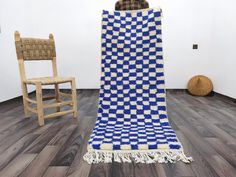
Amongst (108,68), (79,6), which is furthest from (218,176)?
(79,6)

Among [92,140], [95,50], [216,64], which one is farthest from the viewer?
[95,50]

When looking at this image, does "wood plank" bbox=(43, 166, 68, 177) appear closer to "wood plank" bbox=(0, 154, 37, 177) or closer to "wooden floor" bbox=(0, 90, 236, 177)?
"wooden floor" bbox=(0, 90, 236, 177)

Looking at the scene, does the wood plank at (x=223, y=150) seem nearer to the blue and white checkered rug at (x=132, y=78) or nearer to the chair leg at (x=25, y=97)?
the blue and white checkered rug at (x=132, y=78)

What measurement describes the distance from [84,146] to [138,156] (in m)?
0.39

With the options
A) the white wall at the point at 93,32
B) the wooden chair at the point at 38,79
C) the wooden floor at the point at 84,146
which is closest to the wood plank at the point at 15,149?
the wooden floor at the point at 84,146

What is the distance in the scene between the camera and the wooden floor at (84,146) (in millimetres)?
903

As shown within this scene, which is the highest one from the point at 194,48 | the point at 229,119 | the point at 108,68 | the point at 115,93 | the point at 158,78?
the point at 194,48

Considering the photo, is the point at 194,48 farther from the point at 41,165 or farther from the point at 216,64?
the point at 41,165

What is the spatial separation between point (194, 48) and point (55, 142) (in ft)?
8.71

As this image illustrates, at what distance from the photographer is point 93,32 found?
293 cm

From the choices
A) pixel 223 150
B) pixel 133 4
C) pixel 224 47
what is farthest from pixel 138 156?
pixel 224 47

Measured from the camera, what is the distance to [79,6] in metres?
2.87

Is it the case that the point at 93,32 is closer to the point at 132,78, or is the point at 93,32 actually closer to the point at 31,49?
the point at 31,49

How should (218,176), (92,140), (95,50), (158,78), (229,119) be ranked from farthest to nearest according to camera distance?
(95,50), (229,119), (158,78), (92,140), (218,176)
